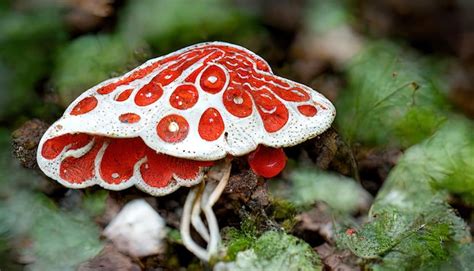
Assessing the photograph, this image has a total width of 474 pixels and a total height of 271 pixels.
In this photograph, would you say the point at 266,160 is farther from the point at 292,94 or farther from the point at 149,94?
the point at 149,94

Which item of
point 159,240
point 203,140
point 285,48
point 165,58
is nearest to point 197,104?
point 203,140

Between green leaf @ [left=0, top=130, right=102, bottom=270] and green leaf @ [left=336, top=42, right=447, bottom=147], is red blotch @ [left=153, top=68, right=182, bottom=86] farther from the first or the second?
green leaf @ [left=336, top=42, right=447, bottom=147]

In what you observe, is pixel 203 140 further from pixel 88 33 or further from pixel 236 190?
pixel 88 33

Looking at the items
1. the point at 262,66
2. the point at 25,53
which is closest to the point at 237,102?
the point at 262,66

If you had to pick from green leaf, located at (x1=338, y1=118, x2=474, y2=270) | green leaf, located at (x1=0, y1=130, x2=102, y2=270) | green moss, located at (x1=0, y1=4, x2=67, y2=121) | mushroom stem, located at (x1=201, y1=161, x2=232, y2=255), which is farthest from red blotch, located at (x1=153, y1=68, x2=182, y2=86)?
green moss, located at (x1=0, y1=4, x2=67, y2=121)

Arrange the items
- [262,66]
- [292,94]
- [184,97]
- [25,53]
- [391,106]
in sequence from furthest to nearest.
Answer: [25,53]
[391,106]
[262,66]
[292,94]
[184,97]

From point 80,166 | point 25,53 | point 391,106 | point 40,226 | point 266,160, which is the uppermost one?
point 391,106
